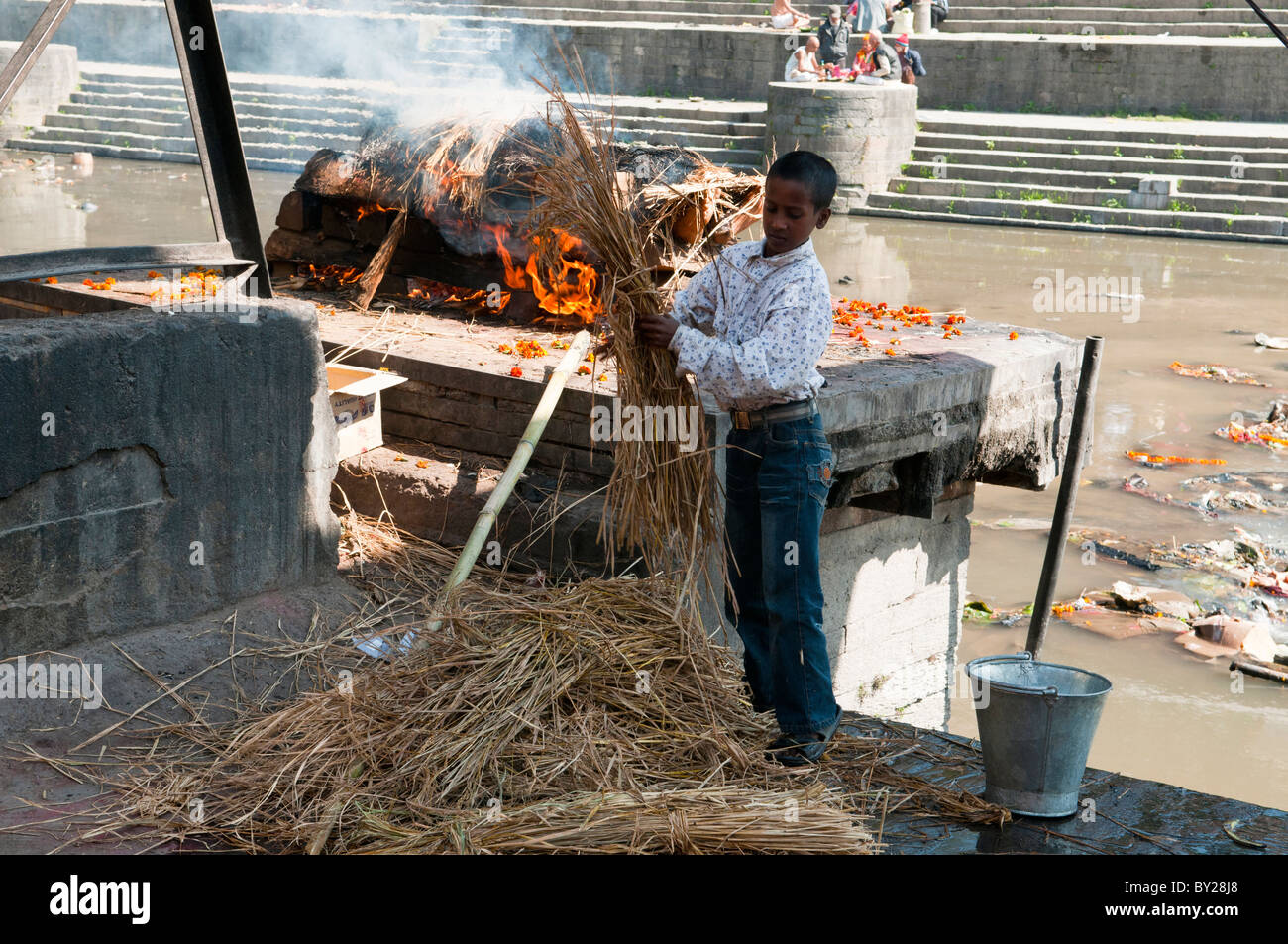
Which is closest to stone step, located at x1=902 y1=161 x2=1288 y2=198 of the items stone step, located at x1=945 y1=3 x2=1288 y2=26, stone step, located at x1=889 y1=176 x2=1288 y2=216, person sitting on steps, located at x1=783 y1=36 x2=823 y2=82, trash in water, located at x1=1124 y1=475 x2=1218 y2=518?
stone step, located at x1=889 y1=176 x2=1288 y2=216

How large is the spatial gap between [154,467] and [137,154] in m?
16.4

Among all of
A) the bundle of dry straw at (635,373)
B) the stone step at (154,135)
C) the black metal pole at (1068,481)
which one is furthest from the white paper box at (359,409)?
the stone step at (154,135)

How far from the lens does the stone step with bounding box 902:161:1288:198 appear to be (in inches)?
657

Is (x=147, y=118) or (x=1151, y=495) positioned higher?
(x=147, y=118)

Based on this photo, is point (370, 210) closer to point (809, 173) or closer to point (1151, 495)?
point (809, 173)

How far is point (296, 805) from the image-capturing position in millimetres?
3363

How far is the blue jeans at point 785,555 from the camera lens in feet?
11.8

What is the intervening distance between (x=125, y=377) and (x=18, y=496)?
0.46 m

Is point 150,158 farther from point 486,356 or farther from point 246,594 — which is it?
point 246,594

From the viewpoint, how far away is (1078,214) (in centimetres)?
1728

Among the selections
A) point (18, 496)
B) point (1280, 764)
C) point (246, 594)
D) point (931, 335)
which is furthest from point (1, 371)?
point (1280, 764)

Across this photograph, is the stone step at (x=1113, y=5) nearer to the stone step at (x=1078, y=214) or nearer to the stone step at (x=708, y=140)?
the stone step at (x=1078, y=214)

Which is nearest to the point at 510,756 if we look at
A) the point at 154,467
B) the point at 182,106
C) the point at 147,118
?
the point at 154,467

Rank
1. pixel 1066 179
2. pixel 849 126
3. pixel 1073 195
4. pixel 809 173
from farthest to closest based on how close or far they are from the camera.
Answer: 1. pixel 849 126
2. pixel 1066 179
3. pixel 1073 195
4. pixel 809 173
